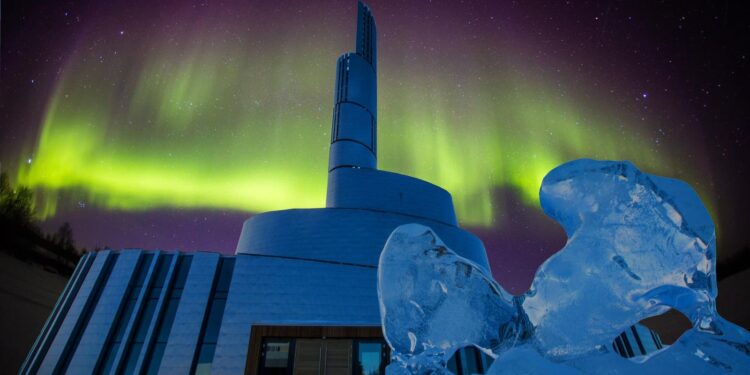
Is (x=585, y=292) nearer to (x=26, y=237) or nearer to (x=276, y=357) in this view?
(x=276, y=357)

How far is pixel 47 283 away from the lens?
42.7m

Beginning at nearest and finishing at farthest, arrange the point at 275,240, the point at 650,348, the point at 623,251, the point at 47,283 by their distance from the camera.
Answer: the point at 623,251, the point at 650,348, the point at 275,240, the point at 47,283

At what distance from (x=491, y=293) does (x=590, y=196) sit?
1316 mm


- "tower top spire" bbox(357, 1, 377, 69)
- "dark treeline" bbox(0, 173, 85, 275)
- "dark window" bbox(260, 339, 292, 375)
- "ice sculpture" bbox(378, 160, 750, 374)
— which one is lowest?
"ice sculpture" bbox(378, 160, 750, 374)

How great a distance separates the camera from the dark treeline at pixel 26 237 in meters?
41.1

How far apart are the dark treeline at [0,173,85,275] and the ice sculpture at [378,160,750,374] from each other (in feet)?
174

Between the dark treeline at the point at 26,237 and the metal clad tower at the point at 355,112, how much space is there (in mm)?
36845

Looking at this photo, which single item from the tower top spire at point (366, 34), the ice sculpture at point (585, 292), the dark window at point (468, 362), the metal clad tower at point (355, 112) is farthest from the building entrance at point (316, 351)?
the tower top spire at point (366, 34)

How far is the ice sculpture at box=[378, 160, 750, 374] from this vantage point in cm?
316

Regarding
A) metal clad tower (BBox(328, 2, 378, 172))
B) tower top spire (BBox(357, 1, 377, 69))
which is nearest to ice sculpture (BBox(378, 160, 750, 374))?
metal clad tower (BBox(328, 2, 378, 172))

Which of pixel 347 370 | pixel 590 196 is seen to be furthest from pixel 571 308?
pixel 347 370

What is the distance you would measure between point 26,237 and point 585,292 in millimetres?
61680

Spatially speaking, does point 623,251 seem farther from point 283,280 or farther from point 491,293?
point 283,280

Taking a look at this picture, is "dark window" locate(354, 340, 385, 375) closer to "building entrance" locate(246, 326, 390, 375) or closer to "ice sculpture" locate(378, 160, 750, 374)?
"building entrance" locate(246, 326, 390, 375)
